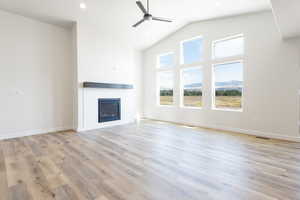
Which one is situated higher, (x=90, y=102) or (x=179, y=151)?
(x=90, y=102)

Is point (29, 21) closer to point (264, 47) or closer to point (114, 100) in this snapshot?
point (114, 100)

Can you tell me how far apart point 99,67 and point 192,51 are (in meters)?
3.34

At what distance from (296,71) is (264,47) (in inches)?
36.6

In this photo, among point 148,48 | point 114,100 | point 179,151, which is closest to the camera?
point 179,151

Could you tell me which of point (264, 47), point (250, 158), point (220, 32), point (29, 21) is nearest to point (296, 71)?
point (264, 47)

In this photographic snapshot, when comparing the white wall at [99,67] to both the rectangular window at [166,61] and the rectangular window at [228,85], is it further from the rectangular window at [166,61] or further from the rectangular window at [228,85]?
the rectangular window at [228,85]

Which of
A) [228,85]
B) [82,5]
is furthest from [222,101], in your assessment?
[82,5]

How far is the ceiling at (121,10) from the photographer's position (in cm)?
392

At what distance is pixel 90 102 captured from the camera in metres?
5.02

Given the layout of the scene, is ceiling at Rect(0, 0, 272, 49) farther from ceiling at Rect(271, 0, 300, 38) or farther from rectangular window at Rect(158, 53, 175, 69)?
rectangular window at Rect(158, 53, 175, 69)

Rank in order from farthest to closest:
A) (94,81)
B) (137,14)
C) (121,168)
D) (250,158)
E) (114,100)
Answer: (114,100)
(94,81)
(137,14)
(250,158)
(121,168)

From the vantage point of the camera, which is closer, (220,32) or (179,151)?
(179,151)

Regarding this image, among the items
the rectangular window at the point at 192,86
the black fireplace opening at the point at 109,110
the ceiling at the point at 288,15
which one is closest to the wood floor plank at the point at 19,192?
the black fireplace opening at the point at 109,110

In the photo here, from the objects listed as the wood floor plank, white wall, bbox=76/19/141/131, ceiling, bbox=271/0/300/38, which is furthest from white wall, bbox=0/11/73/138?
ceiling, bbox=271/0/300/38
